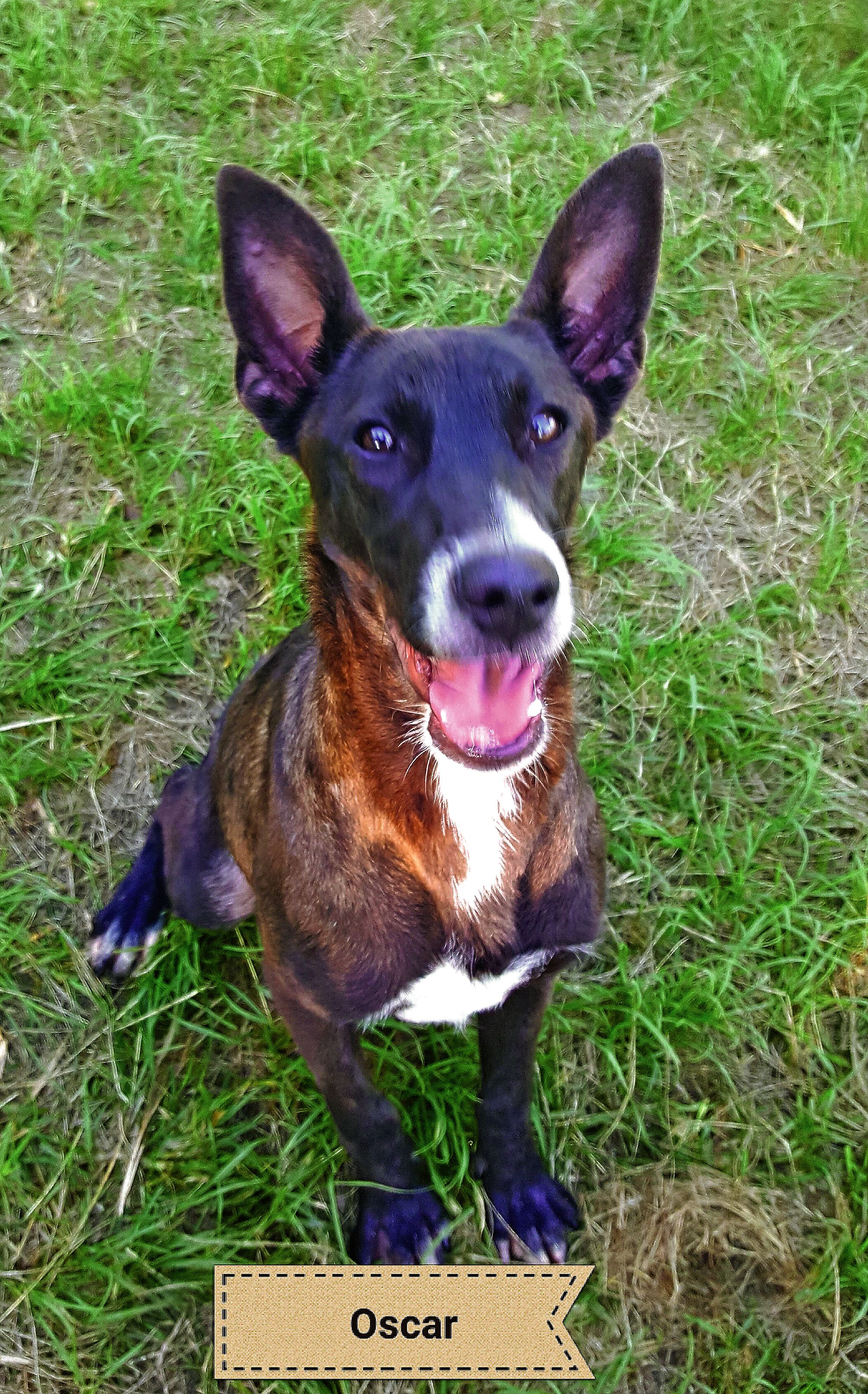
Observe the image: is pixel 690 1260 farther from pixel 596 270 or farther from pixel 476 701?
pixel 596 270

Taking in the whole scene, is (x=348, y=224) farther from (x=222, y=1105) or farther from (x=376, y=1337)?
(x=376, y=1337)

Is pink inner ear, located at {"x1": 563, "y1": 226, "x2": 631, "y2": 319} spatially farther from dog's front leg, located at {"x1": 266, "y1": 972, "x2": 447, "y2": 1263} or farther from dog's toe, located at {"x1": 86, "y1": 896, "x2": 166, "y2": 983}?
dog's toe, located at {"x1": 86, "y1": 896, "x2": 166, "y2": 983}

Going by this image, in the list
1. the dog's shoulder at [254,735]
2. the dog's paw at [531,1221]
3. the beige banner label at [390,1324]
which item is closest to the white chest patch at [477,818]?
the dog's shoulder at [254,735]

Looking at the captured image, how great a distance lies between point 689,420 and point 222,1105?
3013 millimetres

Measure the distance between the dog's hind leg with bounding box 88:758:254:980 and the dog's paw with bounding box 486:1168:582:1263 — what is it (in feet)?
3.51

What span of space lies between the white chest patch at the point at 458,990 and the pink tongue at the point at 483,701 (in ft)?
1.84

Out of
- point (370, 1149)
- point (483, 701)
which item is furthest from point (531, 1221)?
point (483, 701)

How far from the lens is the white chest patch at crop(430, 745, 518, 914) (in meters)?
2.03

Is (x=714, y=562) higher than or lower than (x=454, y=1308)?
higher

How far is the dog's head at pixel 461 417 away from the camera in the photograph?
1672mm

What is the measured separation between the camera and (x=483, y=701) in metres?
1.88

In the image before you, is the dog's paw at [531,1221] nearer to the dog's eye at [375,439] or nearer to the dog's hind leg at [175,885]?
the dog's hind leg at [175,885]

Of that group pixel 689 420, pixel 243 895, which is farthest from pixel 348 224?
pixel 243 895

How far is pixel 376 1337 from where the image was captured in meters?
2.49
